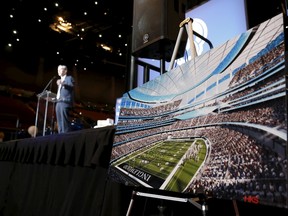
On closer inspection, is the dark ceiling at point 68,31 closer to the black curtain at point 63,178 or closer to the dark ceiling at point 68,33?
the dark ceiling at point 68,33

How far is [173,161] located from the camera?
2.33ft

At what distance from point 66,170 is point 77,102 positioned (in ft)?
24.5

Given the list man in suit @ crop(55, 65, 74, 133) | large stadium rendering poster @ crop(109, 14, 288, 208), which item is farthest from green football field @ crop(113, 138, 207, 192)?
man in suit @ crop(55, 65, 74, 133)

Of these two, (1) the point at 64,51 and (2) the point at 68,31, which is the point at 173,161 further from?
(1) the point at 64,51

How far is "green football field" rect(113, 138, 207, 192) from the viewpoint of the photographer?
644 millimetres

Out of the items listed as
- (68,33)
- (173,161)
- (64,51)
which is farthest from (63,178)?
(64,51)

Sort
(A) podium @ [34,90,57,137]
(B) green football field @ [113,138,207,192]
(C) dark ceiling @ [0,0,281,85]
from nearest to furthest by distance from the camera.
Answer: (B) green football field @ [113,138,207,192]
(A) podium @ [34,90,57,137]
(C) dark ceiling @ [0,0,281,85]

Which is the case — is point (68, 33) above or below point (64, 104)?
above

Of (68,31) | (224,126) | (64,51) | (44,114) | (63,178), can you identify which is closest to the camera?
→ (224,126)

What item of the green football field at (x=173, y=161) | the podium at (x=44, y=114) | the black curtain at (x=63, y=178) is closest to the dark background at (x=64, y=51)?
the podium at (x=44, y=114)

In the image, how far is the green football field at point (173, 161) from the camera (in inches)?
25.3

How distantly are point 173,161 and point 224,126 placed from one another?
18 cm

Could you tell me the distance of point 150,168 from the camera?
2.57ft

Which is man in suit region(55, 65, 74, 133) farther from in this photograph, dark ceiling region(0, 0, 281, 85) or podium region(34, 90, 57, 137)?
dark ceiling region(0, 0, 281, 85)
